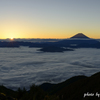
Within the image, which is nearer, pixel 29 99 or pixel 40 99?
pixel 29 99

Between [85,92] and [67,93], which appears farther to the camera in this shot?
[67,93]

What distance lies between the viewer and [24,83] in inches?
2479

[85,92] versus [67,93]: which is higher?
[85,92]

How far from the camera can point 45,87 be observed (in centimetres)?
5203

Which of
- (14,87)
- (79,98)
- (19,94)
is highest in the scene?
(19,94)

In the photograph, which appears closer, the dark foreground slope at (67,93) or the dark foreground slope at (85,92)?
the dark foreground slope at (67,93)

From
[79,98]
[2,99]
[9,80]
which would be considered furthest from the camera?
[9,80]

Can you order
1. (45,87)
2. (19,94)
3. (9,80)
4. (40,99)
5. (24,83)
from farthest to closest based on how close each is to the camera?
(9,80) → (24,83) → (45,87) → (19,94) → (40,99)

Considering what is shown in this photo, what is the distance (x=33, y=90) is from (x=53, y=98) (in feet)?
15.2

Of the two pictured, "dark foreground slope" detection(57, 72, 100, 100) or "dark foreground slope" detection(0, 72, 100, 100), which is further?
"dark foreground slope" detection(57, 72, 100, 100)

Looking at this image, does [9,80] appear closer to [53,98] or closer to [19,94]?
[19,94]

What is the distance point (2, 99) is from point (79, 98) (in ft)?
42.3

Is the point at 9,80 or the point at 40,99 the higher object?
the point at 40,99

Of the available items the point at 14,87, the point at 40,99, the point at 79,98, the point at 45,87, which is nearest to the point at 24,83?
the point at 14,87
